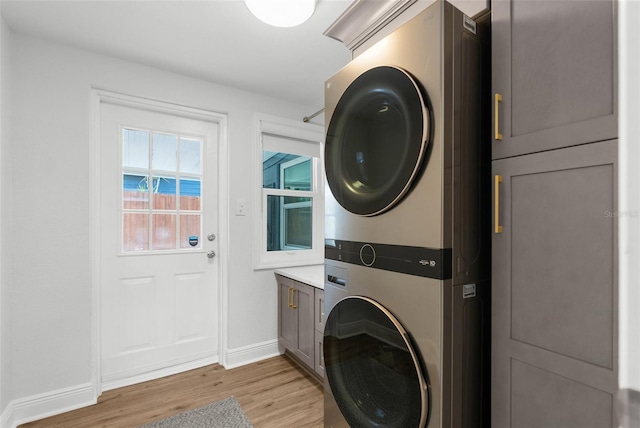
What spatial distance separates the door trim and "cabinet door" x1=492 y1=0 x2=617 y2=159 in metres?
2.09

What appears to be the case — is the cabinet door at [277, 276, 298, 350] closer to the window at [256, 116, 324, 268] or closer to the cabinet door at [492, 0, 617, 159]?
the window at [256, 116, 324, 268]

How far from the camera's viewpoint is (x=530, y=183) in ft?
2.97

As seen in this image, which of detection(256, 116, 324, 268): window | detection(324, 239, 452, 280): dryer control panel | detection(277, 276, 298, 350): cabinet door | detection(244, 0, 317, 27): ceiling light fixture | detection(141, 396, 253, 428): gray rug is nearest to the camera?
detection(324, 239, 452, 280): dryer control panel

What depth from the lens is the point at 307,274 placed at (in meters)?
2.57

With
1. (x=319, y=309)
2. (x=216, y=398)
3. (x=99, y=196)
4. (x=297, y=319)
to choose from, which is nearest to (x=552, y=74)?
(x=319, y=309)

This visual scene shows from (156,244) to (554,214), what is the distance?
2.47 metres

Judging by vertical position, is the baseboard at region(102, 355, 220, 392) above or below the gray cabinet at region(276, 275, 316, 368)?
below

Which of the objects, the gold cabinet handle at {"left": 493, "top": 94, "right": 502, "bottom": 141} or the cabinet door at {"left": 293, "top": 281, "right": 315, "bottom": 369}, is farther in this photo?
the cabinet door at {"left": 293, "top": 281, "right": 315, "bottom": 369}

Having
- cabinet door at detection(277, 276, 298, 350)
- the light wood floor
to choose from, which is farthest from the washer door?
cabinet door at detection(277, 276, 298, 350)

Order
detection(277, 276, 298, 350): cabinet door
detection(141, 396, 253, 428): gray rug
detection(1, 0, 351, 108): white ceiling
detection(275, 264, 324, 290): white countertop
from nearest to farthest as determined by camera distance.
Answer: detection(1, 0, 351, 108): white ceiling
detection(141, 396, 253, 428): gray rug
detection(275, 264, 324, 290): white countertop
detection(277, 276, 298, 350): cabinet door

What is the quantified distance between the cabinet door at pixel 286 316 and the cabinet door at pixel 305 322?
0.18ft

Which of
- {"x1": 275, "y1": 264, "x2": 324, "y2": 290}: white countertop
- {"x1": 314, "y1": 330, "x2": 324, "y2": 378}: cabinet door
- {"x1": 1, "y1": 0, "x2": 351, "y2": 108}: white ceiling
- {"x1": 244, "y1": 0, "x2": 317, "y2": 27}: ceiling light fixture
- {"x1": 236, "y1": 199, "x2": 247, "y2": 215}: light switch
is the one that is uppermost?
{"x1": 1, "y1": 0, "x2": 351, "y2": 108}: white ceiling

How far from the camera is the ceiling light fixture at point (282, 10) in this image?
1.46 m

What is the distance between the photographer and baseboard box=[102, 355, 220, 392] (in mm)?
2252
